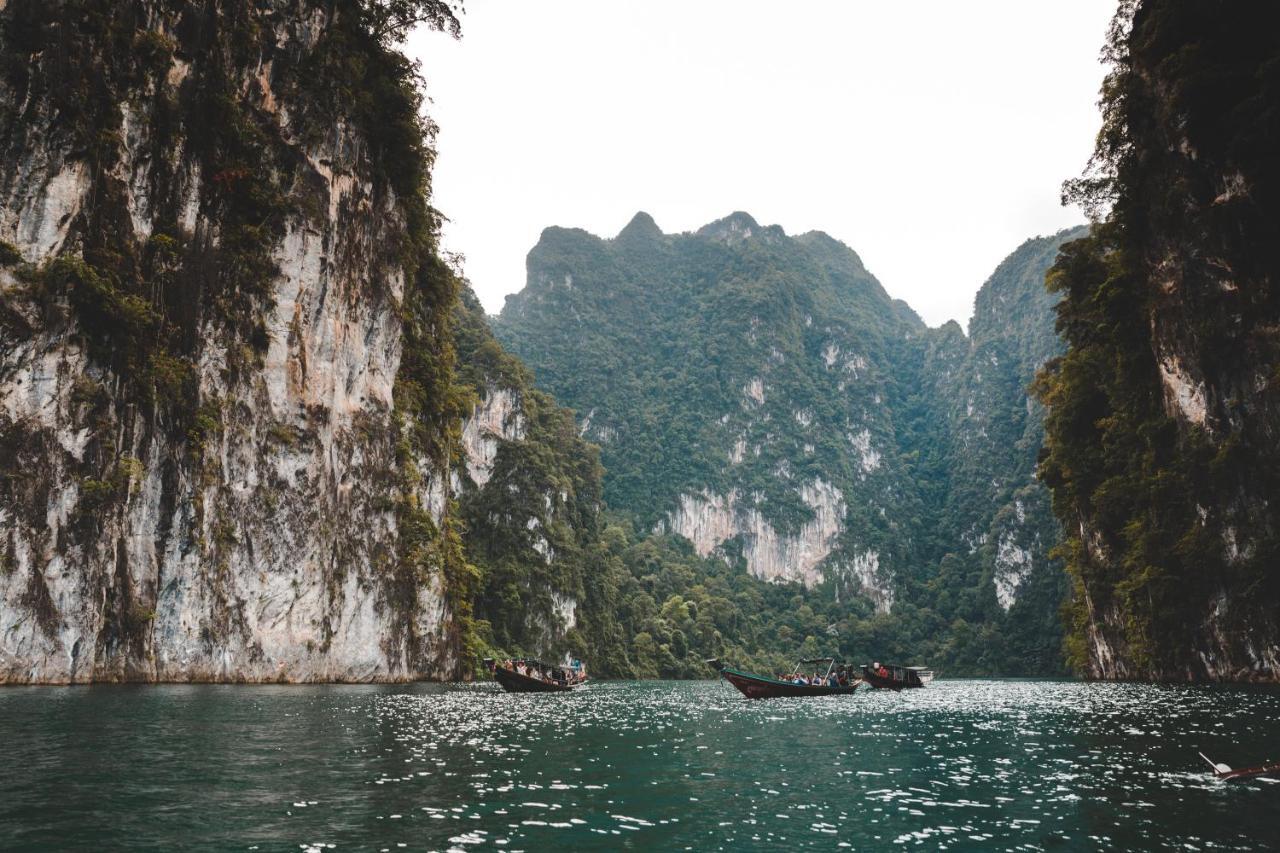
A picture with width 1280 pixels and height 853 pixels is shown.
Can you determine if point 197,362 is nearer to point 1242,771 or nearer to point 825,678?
point 825,678

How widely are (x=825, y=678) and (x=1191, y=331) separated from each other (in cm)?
2519

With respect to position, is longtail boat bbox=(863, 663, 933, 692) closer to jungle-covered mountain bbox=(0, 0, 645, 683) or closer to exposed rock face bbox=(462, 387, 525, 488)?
jungle-covered mountain bbox=(0, 0, 645, 683)

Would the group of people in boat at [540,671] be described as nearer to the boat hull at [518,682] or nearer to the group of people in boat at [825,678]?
the boat hull at [518,682]

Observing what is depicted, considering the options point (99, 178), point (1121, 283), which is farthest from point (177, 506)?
point (1121, 283)

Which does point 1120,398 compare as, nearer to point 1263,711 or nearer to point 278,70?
point 1263,711

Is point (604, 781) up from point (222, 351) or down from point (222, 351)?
down

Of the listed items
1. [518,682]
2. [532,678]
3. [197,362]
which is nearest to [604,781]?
[518,682]

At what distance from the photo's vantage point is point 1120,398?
152 feet

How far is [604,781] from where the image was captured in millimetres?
14086

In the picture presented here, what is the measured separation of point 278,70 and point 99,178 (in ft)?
45.2

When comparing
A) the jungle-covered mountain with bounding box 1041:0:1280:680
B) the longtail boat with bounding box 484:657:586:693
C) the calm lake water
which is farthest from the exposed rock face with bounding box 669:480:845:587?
the calm lake water

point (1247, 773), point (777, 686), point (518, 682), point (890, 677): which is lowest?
point (890, 677)

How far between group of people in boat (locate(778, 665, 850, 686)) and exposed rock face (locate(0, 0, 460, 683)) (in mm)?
23562

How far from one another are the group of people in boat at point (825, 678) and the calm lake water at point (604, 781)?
63.7 feet
